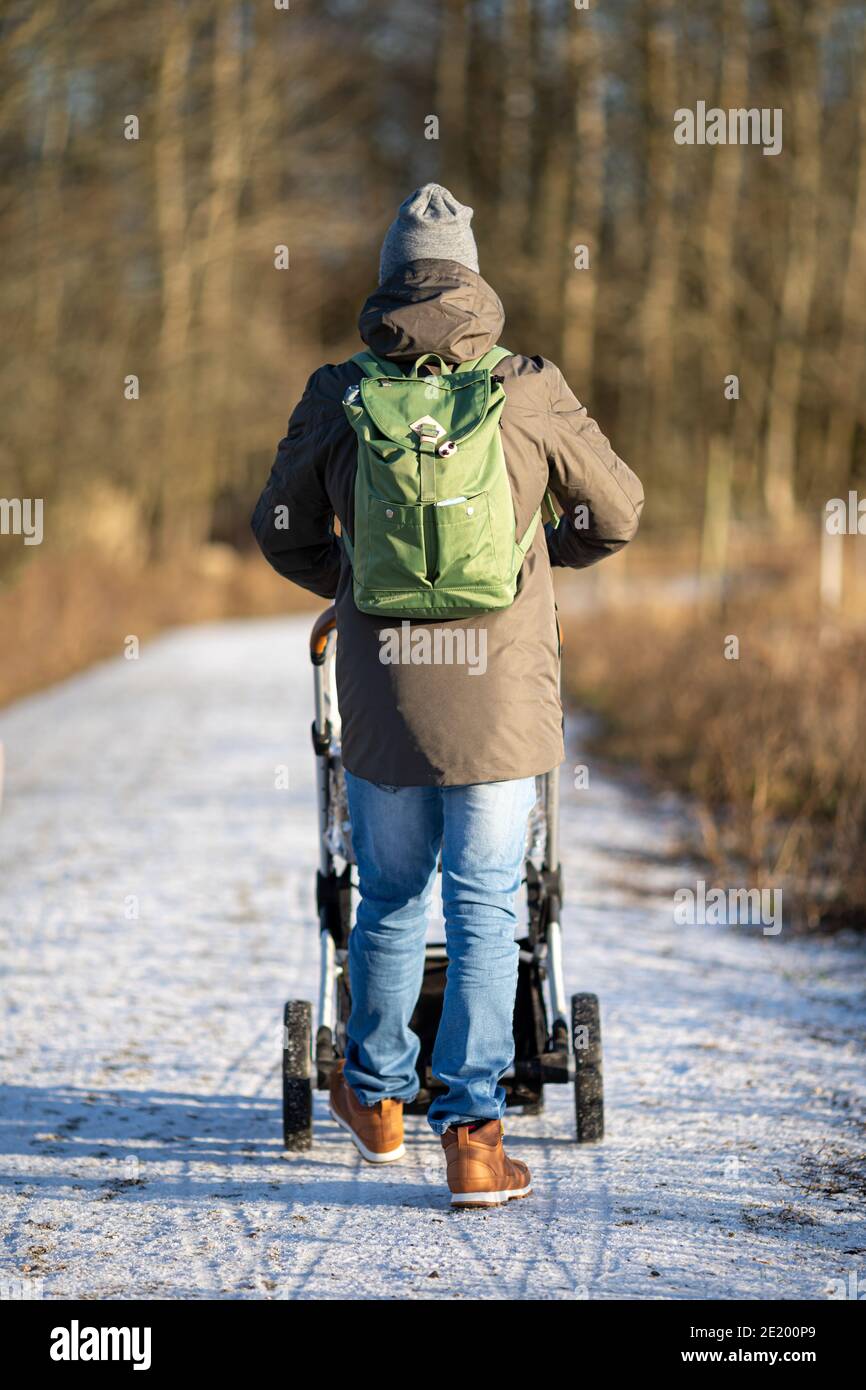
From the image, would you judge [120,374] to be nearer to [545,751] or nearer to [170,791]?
[170,791]

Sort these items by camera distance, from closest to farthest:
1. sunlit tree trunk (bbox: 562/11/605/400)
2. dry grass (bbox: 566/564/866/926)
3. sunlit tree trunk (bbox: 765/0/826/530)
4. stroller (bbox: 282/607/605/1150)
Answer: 1. stroller (bbox: 282/607/605/1150)
2. dry grass (bbox: 566/564/866/926)
3. sunlit tree trunk (bbox: 562/11/605/400)
4. sunlit tree trunk (bbox: 765/0/826/530)

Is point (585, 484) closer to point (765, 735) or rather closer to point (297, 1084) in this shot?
point (297, 1084)

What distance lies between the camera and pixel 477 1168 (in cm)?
313

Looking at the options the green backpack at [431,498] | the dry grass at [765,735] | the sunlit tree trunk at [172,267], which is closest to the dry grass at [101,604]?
the sunlit tree trunk at [172,267]

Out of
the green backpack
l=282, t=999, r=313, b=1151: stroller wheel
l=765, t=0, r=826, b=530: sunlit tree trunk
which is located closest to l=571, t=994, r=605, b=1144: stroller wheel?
l=282, t=999, r=313, b=1151: stroller wheel

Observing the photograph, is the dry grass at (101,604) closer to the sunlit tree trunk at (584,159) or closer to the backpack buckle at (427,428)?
the sunlit tree trunk at (584,159)

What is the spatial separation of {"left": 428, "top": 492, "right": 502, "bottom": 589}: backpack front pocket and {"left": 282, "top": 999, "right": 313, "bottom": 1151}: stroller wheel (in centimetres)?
118

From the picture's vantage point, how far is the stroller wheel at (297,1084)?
3480mm

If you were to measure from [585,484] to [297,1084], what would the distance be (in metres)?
1.47

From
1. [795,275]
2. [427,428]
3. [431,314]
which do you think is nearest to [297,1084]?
[427,428]

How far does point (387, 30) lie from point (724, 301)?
8.70 meters

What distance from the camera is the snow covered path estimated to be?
2.89 m

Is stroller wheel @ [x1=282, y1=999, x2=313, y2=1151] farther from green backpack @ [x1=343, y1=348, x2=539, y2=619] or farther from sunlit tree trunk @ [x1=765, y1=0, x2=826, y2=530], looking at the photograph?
sunlit tree trunk @ [x1=765, y1=0, x2=826, y2=530]

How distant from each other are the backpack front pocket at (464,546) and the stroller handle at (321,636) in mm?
647
